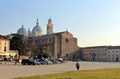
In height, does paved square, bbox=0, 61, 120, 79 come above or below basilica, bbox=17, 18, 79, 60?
below

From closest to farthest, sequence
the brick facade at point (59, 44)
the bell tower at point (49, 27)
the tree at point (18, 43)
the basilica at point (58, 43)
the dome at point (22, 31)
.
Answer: the tree at point (18, 43) → the basilica at point (58, 43) → the brick facade at point (59, 44) → the dome at point (22, 31) → the bell tower at point (49, 27)

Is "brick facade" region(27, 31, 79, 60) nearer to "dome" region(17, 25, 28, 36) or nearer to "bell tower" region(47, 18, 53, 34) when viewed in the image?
"dome" region(17, 25, 28, 36)

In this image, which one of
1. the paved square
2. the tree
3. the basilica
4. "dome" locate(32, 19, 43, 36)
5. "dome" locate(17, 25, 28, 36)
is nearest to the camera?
the paved square

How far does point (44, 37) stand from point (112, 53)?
115ft

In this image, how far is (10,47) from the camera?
107312 mm

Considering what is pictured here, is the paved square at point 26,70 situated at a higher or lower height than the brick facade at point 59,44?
lower

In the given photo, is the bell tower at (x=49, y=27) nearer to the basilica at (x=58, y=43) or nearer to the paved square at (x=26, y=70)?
the basilica at (x=58, y=43)

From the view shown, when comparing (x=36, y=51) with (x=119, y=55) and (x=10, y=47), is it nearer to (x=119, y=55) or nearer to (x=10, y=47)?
(x=10, y=47)

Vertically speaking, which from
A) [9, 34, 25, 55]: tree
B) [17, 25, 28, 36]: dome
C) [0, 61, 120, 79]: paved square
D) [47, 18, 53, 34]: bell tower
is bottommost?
[0, 61, 120, 79]: paved square

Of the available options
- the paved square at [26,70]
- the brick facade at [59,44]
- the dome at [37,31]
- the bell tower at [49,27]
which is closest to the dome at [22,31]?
the dome at [37,31]

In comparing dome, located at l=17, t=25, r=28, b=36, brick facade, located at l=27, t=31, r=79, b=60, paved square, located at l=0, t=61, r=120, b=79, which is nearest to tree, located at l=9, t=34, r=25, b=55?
brick facade, located at l=27, t=31, r=79, b=60

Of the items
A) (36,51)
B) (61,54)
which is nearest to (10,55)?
(36,51)

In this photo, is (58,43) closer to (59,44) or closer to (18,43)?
(59,44)

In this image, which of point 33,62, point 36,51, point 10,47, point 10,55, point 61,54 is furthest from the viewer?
point 61,54
